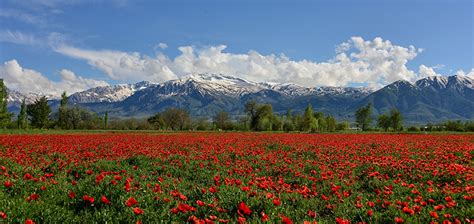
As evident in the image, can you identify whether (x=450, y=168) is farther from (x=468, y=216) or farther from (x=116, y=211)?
(x=116, y=211)

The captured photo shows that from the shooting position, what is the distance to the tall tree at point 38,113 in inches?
4141

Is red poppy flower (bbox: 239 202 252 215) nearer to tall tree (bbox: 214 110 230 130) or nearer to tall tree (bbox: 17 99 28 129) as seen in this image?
tall tree (bbox: 17 99 28 129)

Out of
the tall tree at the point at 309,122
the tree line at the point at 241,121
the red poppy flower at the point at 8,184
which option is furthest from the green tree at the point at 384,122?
the red poppy flower at the point at 8,184

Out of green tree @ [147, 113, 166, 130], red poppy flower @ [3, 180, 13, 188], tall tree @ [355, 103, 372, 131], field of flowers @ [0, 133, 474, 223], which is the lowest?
field of flowers @ [0, 133, 474, 223]

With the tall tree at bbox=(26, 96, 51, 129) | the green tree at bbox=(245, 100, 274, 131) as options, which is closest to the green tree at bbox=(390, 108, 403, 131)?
the green tree at bbox=(245, 100, 274, 131)

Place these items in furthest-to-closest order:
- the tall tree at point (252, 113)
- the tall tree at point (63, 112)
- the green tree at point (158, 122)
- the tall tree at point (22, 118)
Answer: the green tree at point (158, 122) < the tall tree at point (252, 113) < the tall tree at point (63, 112) < the tall tree at point (22, 118)

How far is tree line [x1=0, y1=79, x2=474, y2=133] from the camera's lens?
4085 inches

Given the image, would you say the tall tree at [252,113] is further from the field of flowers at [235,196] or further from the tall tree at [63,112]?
the field of flowers at [235,196]

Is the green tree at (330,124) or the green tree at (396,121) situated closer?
the green tree at (396,121)

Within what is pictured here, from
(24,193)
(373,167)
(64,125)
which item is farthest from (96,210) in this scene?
(64,125)

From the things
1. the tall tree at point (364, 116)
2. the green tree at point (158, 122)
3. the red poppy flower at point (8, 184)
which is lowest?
the red poppy flower at point (8, 184)

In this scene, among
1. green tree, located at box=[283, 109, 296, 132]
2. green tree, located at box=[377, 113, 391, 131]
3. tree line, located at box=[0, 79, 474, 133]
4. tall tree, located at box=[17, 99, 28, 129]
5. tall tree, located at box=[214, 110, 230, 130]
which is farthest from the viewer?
tall tree, located at box=[214, 110, 230, 130]

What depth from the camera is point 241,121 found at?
123688mm

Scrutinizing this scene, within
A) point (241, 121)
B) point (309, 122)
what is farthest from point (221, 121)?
point (309, 122)
